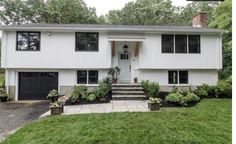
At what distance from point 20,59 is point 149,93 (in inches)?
352

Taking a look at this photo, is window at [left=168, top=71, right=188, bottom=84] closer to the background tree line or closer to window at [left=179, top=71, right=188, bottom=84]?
window at [left=179, top=71, right=188, bottom=84]

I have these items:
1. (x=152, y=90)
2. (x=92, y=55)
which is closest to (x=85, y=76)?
(x=92, y=55)

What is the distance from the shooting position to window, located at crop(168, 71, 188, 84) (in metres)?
15.9

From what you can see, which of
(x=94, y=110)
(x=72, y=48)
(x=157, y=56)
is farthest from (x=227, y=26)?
(x=94, y=110)

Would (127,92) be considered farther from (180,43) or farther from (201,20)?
(201,20)

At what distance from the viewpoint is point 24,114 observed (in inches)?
426

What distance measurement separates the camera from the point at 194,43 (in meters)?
15.6

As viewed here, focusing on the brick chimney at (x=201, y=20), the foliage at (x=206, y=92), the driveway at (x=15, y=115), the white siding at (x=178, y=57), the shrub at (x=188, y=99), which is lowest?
the driveway at (x=15, y=115)

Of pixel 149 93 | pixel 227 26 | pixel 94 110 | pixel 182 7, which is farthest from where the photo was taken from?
pixel 182 7

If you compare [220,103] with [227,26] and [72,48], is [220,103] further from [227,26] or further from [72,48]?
[72,48]

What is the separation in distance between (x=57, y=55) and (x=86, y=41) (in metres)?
2.22

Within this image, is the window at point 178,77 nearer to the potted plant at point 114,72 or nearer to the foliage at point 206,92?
the foliage at point 206,92

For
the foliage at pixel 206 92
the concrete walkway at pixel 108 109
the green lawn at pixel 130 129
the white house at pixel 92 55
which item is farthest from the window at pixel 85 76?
the foliage at pixel 206 92

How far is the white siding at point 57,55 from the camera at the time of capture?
1479 cm
